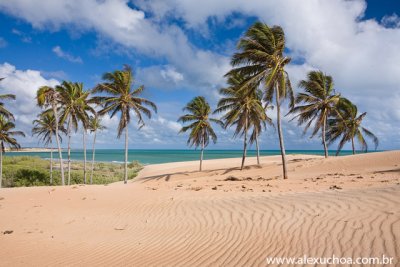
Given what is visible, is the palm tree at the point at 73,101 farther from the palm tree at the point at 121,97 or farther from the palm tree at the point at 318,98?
the palm tree at the point at 318,98

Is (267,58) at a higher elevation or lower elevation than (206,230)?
higher

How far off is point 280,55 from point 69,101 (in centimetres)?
1927

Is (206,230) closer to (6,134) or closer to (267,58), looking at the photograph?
(267,58)

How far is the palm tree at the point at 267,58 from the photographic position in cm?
1588

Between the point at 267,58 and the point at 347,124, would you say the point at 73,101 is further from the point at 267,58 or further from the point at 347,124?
the point at 347,124

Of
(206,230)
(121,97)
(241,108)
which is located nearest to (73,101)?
(121,97)

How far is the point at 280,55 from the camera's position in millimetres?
16297

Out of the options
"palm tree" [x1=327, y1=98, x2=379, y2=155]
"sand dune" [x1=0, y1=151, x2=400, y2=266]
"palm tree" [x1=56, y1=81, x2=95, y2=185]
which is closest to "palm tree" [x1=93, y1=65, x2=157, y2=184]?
"palm tree" [x1=56, y1=81, x2=95, y2=185]

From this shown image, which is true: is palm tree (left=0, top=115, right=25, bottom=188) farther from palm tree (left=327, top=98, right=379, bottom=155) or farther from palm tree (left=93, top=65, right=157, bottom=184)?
palm tree (left=327, top=98, right=379, bottom=155)

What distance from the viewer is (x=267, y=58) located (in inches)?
628

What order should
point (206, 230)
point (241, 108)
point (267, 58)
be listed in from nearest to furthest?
point (206, 230) < point (267, 58) < point (241, 108)

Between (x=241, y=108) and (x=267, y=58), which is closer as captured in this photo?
(x=267, y=58)

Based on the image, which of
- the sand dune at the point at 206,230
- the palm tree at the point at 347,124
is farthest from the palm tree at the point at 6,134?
the palm tree at the point at 347,124

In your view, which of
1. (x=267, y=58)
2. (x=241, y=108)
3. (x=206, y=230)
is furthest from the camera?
(x=241, y=108)
